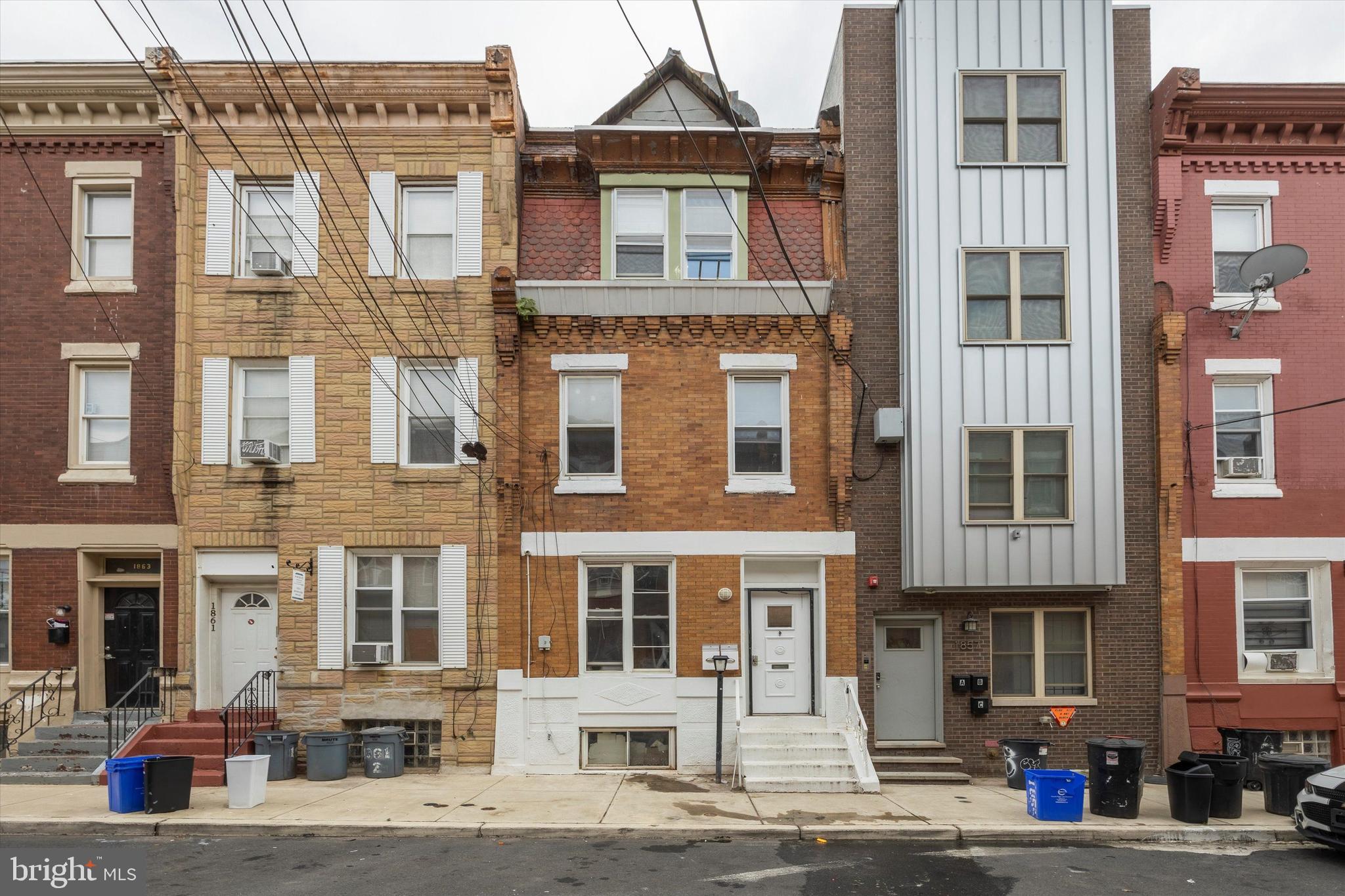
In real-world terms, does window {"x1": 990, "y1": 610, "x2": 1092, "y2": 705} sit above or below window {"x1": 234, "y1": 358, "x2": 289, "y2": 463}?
below

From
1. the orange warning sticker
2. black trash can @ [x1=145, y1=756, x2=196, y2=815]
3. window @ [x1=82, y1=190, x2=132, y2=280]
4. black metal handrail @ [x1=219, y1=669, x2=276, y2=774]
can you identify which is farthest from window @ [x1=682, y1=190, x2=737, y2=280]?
black trash can @ [x1=145, y1=756, x2=196, y2=815]

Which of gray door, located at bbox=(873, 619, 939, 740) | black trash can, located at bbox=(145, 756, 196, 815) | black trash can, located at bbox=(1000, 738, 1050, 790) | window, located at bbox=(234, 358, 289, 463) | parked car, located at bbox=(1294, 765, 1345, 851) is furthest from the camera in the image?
window, located at bbox=(234, 358, 289, 463)

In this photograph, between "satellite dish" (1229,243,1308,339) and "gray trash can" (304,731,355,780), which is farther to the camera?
"satellite dish" (1229,243,1308,339)

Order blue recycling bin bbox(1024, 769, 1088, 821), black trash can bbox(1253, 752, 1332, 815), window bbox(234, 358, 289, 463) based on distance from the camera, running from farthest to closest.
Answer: window bbox(234, 358, 289, 463) < black trash can bbox(1253, 752, 1332, 815) < blue recycling bin bbox(1024, 769, 1088, 821)

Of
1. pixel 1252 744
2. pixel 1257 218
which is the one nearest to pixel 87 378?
pixel 1252 744

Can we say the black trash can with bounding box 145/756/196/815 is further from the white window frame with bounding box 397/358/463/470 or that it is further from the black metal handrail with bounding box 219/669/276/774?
the white window frame with bounding box 397/358/463/470

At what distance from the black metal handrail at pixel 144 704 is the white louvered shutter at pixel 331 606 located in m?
2.33

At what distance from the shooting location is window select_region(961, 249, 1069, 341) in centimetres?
1490

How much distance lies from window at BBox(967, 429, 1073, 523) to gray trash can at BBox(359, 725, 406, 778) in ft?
30.8

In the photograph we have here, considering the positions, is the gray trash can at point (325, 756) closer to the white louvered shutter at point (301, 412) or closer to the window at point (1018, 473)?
the white louvered shutter at point (301, 412)

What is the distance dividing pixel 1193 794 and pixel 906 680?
4382mm

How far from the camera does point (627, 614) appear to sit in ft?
48.9

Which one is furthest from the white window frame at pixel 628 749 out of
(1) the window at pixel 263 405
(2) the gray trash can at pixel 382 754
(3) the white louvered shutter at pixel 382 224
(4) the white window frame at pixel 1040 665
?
(3) the white louvered shutter at pixel 382 224

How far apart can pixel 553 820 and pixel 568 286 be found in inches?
309
